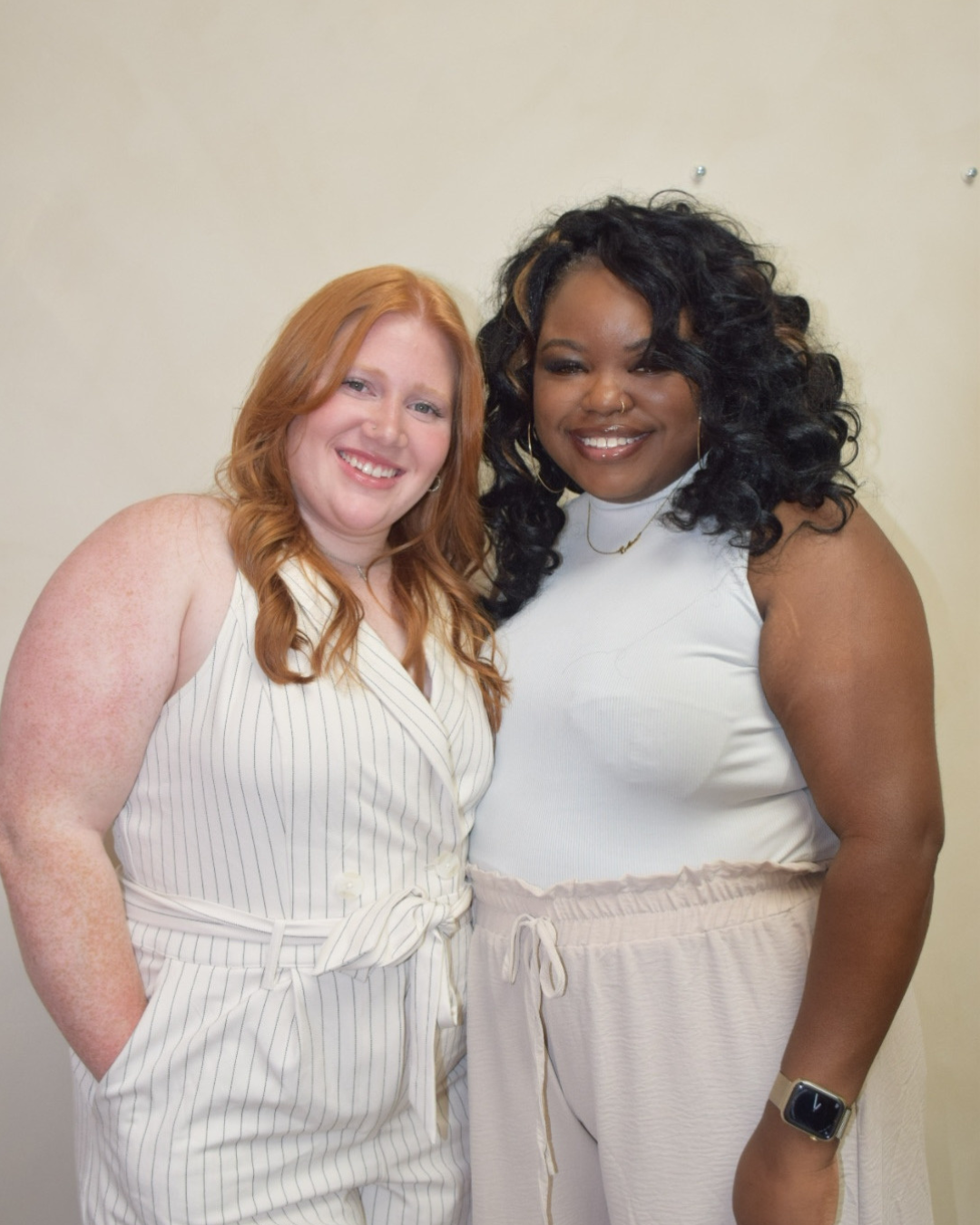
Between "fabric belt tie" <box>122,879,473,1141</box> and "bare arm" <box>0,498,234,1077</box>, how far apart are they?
0.28ft

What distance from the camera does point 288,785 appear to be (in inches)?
52.4

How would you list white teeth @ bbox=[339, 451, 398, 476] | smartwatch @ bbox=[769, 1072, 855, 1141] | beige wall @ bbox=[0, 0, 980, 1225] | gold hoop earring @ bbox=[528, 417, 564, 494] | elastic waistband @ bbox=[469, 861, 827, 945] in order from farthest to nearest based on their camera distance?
beige wall @ bbox=[0, 0, 980, 1225]
gold hoop earring @ bbox=[528, 417, 564, 494]
white teeth @ bbox=[339, 451, 398, 476]
elastic waistband @ bbox=[469, 861, 827, 945]
smartwatch @ bbox=[769, 1072, 855, 1141]

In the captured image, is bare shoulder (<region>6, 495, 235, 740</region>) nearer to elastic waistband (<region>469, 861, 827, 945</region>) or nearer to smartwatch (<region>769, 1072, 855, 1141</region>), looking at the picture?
elastic waistband (<region>469, 861, 827, 945</region>)

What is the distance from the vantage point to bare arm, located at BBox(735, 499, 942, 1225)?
4.20 ft

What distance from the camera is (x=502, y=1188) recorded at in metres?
1.48

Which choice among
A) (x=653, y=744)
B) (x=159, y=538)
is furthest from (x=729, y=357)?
(x=159, y=538)

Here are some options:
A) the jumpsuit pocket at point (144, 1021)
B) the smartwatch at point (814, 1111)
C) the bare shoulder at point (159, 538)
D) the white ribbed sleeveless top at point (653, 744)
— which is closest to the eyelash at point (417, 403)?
the bare shoulder at point (159, 538)

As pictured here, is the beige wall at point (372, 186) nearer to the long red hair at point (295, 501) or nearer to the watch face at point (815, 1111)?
the long red hair at point (295, 501)

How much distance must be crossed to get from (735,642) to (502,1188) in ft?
2.71

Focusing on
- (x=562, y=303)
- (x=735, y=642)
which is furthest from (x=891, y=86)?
(x=735, y=642)

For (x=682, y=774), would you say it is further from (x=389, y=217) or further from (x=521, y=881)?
(x=389, y=217)

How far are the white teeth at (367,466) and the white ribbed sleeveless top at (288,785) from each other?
169 millimetres

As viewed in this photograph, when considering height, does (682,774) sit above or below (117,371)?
below

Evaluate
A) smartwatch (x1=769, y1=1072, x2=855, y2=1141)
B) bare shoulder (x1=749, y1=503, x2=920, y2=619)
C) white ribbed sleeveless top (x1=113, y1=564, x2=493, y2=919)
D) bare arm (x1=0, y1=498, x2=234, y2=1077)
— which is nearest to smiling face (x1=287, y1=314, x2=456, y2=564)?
white ribbed sleeveless top (x1=113, y1=564, x2=493, y2=919)
